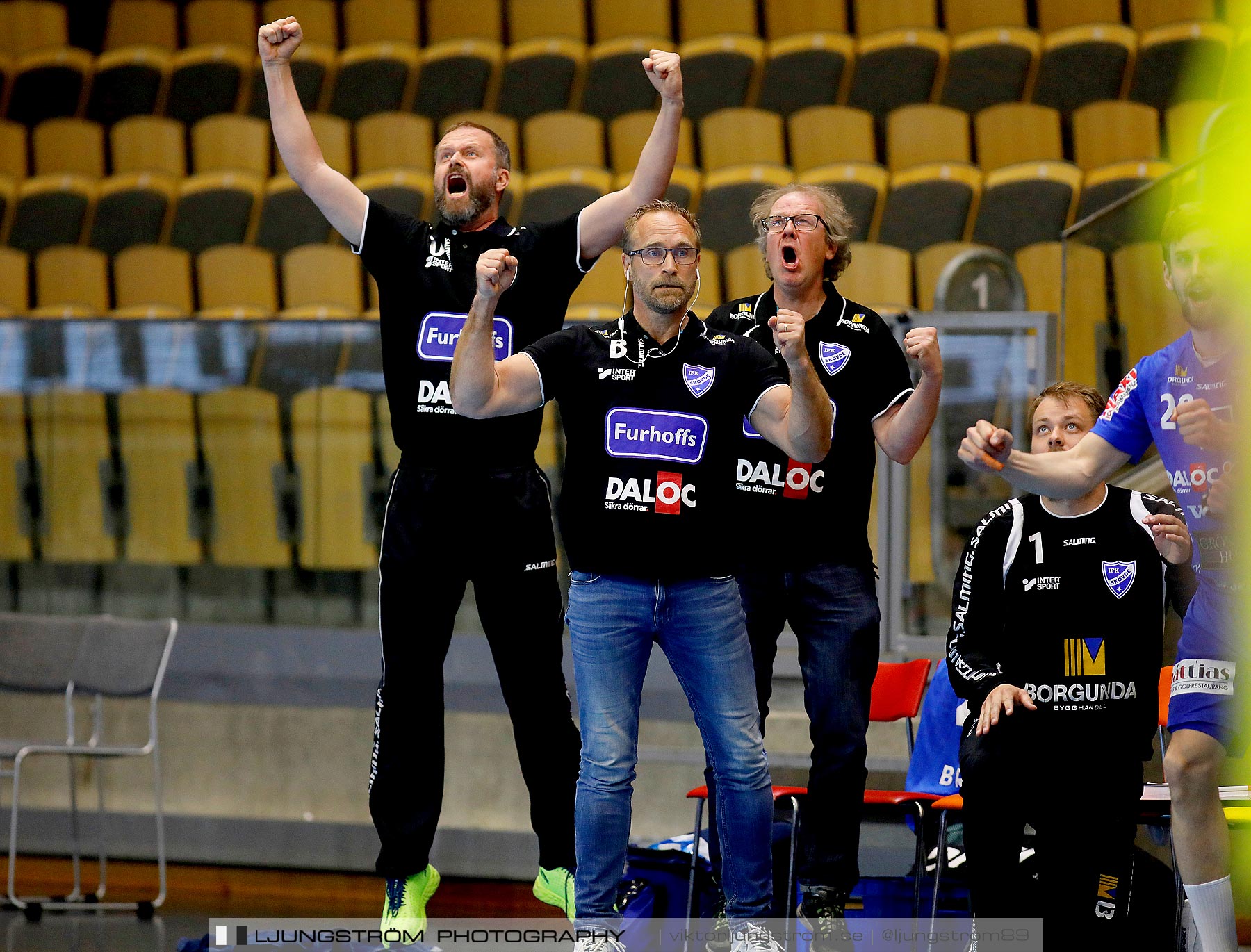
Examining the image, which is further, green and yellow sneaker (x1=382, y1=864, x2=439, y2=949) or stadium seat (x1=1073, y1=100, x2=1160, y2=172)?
stadium seat (x1=1073, y1=100, x2=1160, y2=172)

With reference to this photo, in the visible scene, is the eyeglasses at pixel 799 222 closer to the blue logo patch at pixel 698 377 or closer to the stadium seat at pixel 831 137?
the blue logo patch at pixel 698 377

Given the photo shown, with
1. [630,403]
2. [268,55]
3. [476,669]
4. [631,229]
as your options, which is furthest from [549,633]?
[476,669]

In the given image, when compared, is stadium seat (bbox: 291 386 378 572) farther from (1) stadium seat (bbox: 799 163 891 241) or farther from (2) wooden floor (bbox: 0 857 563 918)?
(1) stadium seat (bbox: 799 163 891 241)

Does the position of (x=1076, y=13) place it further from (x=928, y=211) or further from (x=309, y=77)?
(x=309, y=77)

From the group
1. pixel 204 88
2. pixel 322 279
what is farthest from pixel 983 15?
pixel 204 88

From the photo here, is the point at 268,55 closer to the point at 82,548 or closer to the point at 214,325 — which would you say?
the point at 214,325

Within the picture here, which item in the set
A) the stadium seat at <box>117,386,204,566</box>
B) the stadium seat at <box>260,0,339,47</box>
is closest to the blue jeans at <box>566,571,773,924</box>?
the stadium seat at <box>117,386,204,566</box>

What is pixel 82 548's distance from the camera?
610 cm

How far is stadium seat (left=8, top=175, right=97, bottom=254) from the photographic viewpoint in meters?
8.48

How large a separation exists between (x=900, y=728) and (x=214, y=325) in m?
3.31

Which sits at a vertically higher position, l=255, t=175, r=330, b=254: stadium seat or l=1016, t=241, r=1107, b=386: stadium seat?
l=255, t=175, r=330, b=254: stadium seat

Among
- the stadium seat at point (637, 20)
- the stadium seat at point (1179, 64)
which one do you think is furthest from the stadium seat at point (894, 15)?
the stadium seat at point (1179, 64)

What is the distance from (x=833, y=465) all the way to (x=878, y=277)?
11.9 feet

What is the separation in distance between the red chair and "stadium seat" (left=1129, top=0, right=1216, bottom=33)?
5477 mm
